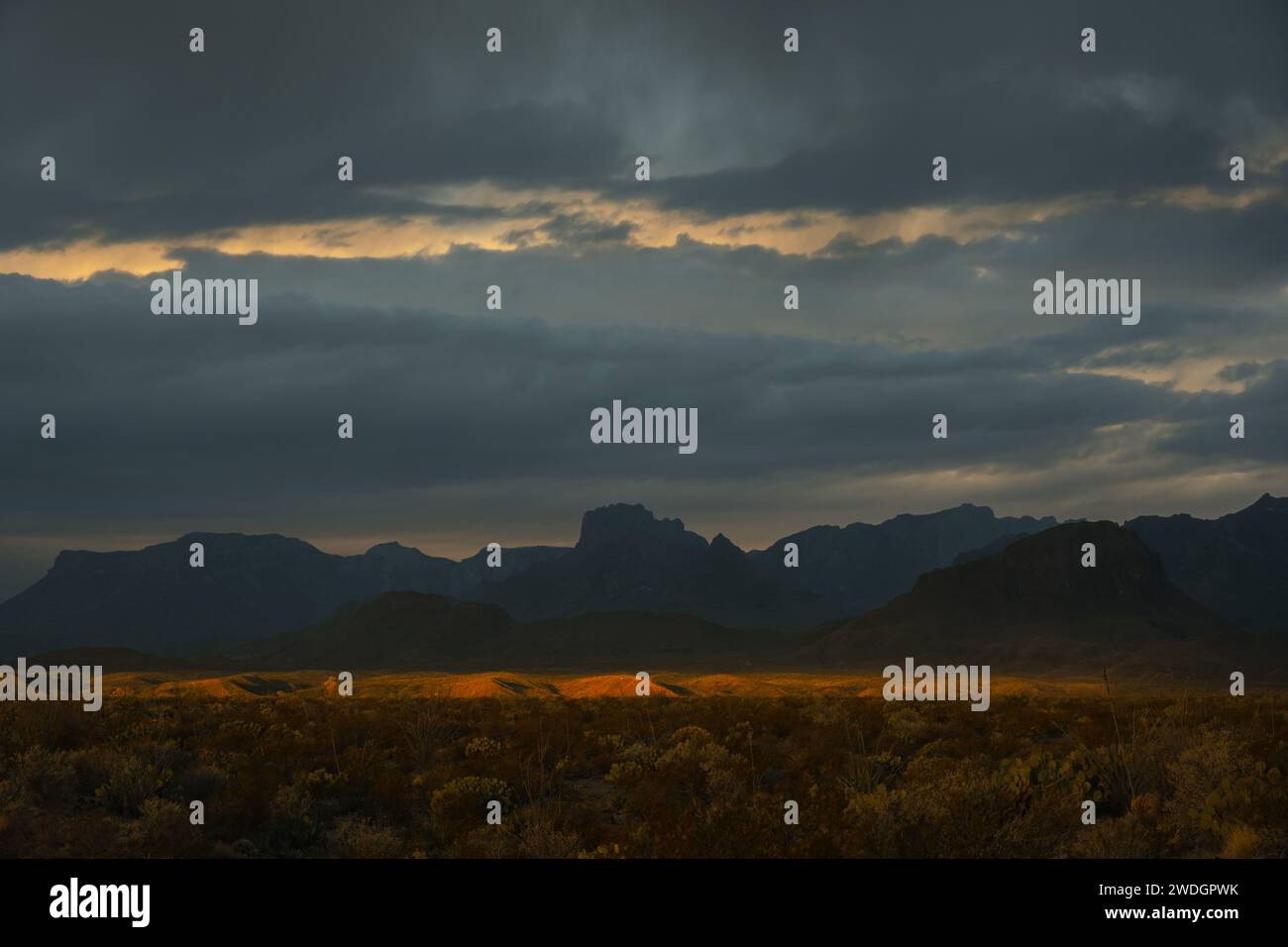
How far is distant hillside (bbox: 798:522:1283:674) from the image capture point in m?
145

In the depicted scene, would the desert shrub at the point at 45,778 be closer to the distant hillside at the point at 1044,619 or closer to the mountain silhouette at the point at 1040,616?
the distant hillside at the point at 1044,619

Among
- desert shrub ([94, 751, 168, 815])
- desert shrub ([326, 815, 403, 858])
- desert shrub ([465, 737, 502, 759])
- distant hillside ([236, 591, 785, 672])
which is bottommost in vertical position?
distant hillside ([236, 591, 785, 672])

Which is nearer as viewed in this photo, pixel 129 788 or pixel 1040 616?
pixel 129 788

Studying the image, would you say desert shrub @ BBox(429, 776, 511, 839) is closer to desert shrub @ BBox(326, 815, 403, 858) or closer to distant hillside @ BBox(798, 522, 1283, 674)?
desert shrub @ BBox(326, 815, 403, 858)

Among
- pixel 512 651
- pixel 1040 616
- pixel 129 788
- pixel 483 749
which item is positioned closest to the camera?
pixel 129 788

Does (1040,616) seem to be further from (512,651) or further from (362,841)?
(362,841)

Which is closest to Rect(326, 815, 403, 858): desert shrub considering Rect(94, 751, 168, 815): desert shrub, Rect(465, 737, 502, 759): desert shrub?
Rect(94, 751, 168, 815): desert shrub

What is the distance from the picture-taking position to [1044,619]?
17550 cm

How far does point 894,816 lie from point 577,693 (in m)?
65.3

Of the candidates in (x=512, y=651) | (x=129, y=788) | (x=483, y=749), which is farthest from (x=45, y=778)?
(x=512, y=651)

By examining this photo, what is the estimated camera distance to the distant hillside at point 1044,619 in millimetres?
145250

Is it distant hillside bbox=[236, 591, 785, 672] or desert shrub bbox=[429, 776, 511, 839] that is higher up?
desert shrub bbox=[429, 776, 511, 839]
